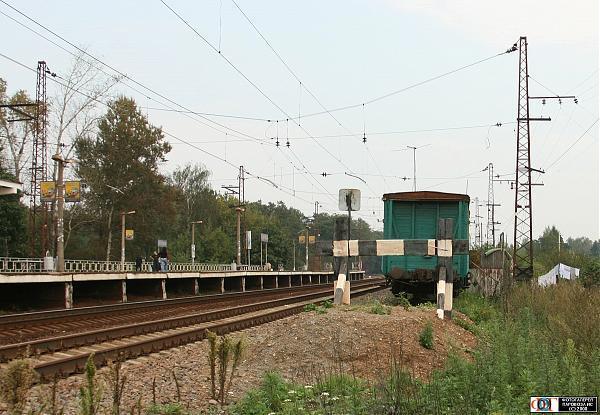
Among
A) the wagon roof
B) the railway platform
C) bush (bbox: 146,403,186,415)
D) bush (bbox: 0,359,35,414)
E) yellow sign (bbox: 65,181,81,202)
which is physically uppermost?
yellow sign (bbox: 65,181,81,202)

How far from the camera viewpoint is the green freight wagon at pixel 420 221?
1903 cm

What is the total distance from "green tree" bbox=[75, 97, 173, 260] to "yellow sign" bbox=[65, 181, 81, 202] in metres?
18.5

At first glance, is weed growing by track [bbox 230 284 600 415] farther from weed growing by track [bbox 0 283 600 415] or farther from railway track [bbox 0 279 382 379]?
railway track [bbox 0 279 382 379]

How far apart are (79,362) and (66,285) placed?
45.2 feet

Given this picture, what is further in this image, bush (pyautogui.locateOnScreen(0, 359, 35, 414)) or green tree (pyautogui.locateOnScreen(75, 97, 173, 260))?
green tree (pyautogui.locateOnScreen(75, 97, 173, 260))

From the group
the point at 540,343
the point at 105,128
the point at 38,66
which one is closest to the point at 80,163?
the point at 105,128

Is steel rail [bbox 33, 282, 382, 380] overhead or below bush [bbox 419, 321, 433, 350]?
below

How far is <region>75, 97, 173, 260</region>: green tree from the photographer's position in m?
59.4

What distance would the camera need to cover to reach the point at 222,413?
6172mm

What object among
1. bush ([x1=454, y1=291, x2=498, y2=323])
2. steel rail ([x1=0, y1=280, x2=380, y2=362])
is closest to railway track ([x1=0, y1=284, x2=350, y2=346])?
steel rail ([x1=0, y1=280, x2=380, y2=362])

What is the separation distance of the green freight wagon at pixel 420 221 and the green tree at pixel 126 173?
42.6 m

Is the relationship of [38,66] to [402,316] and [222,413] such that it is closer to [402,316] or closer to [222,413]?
[402,316]

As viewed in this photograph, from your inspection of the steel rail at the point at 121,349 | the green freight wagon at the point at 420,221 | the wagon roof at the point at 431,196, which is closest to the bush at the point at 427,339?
the steel rail at the point at 121,349

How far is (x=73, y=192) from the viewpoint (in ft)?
128
